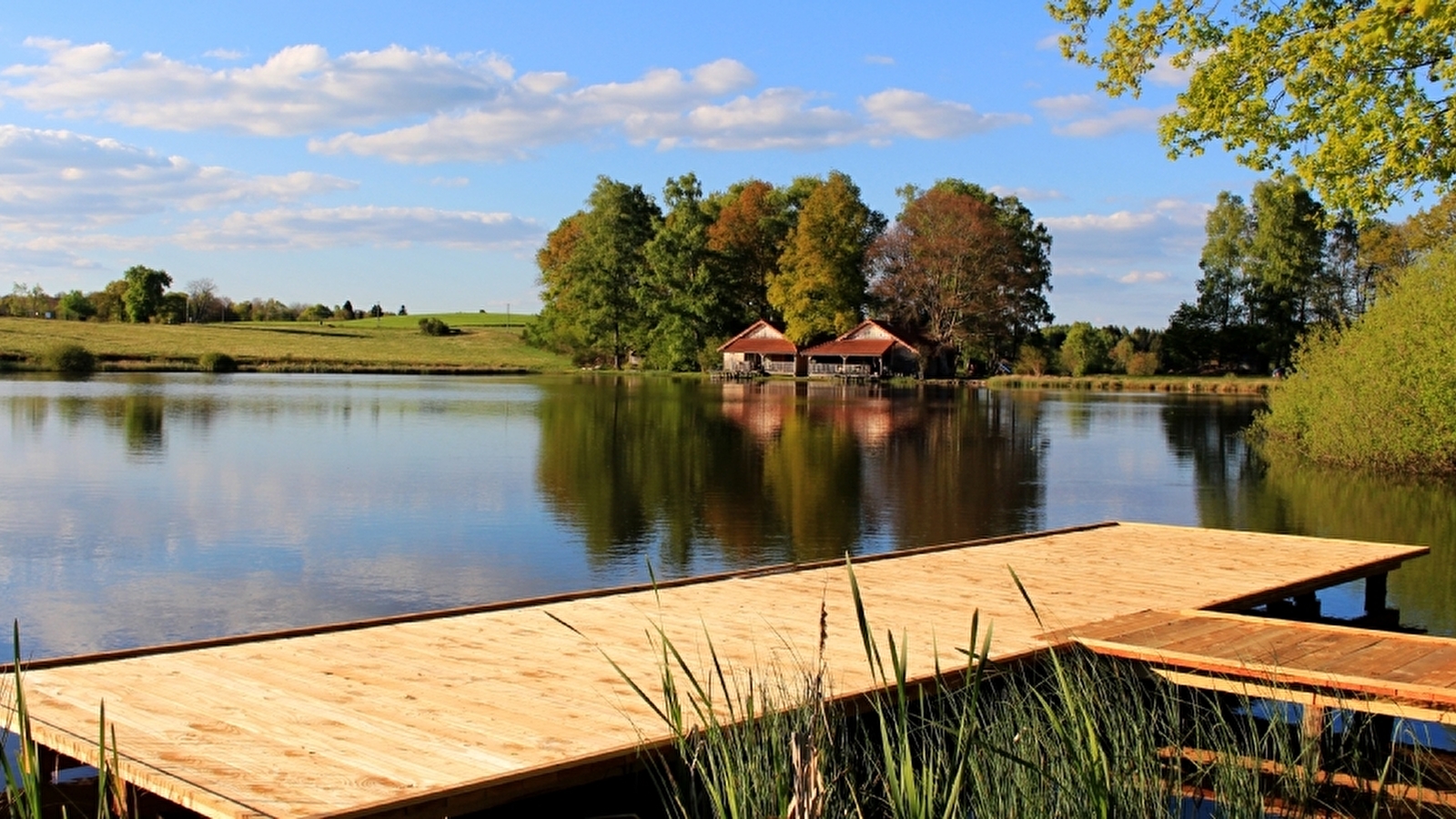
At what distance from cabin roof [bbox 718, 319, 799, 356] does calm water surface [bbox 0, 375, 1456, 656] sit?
1416 inches

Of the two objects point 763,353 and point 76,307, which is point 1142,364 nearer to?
point 763,353

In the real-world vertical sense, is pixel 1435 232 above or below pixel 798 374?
above

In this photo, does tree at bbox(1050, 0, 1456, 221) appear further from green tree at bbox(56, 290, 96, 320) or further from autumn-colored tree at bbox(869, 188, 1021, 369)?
green tree at bbox(56, 290, 96, 320)

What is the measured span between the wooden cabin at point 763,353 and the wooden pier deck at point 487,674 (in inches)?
2631

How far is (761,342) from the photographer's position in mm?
78750

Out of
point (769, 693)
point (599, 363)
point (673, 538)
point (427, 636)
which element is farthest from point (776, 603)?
point (599, 363)

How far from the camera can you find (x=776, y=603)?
9289 mm

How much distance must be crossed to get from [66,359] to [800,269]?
3972cm

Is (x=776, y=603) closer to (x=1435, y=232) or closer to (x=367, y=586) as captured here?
(x=367, y=586)

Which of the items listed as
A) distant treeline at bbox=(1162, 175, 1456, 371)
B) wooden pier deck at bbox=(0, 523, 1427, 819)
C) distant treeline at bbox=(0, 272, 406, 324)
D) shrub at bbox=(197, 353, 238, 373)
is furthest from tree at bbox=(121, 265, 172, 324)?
wooden pier deck at bbox=(0, 523, 1427, 819)

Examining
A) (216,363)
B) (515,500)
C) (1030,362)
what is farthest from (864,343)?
(515,500)

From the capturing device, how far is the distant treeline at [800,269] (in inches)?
2958

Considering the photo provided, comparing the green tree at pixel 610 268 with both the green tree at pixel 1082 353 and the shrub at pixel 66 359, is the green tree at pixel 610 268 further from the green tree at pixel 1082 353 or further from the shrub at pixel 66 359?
the shrub at pixel 66 359

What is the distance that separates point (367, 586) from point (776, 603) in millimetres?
5525
